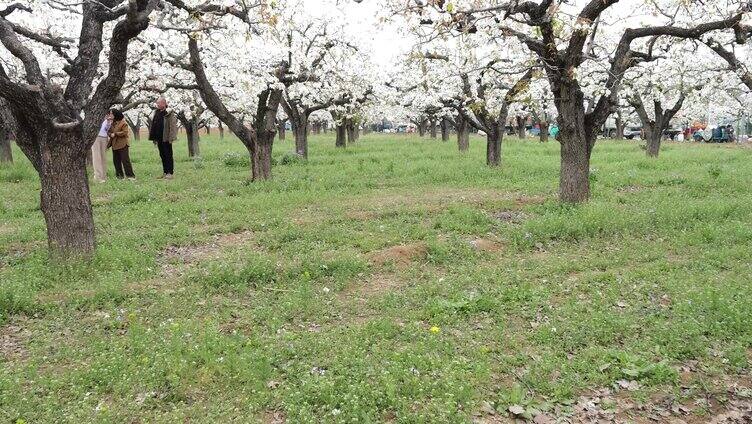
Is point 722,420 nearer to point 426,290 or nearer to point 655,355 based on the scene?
point 655,355

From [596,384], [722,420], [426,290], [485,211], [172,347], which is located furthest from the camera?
[485,211]

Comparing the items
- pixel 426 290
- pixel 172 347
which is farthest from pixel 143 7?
pixel 426 290

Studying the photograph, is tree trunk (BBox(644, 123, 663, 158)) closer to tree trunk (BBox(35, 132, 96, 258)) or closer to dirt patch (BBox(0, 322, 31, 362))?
tree trunk (BBox(35, 132, 96, 258))

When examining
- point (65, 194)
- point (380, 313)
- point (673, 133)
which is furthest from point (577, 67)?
point (673, 133)

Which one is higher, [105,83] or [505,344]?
[105,83]

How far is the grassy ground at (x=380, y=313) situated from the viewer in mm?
4082

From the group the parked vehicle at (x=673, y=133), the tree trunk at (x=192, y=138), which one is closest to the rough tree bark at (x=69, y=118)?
the tree trunk at (x=192, y=138)

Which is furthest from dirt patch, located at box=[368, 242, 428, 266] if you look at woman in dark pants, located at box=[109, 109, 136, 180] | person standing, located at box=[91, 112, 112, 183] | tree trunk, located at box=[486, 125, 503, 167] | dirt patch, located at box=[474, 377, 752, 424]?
tree trunk, located at box=[486, 125, 503, 167]

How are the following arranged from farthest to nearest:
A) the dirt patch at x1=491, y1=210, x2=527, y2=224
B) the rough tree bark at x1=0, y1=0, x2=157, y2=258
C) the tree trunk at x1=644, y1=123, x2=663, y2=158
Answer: the tree trunk at x1=644, y1=123, x2=663, y2=158, the dirt patch at x1=491, y1=210, x2=527, y2=224, the rough tree bark at x1=0, y1=0, x2=157, y2=258

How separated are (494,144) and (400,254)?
10.2 metres

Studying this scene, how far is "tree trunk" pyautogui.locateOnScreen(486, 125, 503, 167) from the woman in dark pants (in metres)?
9.58

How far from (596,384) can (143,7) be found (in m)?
6.11

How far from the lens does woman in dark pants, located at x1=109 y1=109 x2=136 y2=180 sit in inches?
555

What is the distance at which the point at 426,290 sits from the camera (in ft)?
20.2
